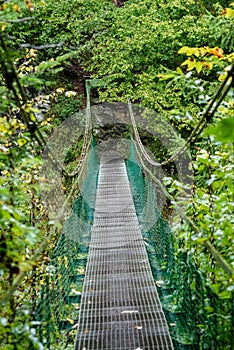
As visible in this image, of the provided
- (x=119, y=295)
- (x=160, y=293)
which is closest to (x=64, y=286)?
(x=119, y=295)

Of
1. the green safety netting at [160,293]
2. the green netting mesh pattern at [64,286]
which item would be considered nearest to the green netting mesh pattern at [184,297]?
the green safety netting at [160,293]

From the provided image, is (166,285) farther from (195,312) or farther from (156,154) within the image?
(156,154)

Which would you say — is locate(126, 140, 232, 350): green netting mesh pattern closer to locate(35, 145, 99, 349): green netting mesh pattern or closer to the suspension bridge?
the suspension bridge

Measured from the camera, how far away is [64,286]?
221 centimetres

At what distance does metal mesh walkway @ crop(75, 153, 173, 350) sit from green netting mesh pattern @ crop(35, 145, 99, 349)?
0.05 m

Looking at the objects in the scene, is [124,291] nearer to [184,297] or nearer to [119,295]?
[119,295]

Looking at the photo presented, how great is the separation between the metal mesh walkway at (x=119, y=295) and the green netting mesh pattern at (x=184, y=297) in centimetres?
5

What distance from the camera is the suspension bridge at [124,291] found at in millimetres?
1595

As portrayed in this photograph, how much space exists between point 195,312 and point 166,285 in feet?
2.46

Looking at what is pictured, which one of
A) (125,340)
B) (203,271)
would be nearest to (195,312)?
(203,271)

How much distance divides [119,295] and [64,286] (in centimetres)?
32

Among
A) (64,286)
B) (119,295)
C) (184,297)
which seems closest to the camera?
(184,297)

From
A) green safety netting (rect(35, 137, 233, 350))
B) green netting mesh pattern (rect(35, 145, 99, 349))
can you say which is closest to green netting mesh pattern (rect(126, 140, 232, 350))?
green safety netting (rect(35, 137, 233, 350))

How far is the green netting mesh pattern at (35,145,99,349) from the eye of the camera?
1562 millimetres
